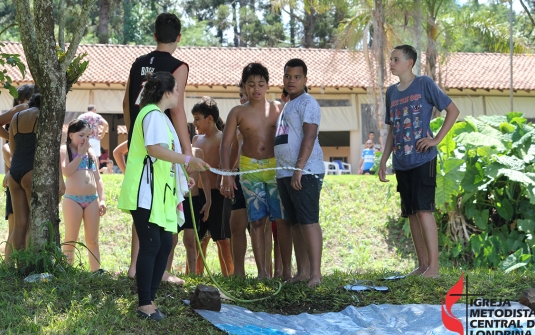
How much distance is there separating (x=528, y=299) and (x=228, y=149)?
117 inches

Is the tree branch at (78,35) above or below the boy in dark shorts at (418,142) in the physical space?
above

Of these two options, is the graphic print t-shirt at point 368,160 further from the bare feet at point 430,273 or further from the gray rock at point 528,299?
the gray rock at point 528,299

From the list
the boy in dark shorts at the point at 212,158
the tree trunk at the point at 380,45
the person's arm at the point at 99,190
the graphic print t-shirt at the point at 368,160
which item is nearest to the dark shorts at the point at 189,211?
the boy in dark shorts at the point at 212,158

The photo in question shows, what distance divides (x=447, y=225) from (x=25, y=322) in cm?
789

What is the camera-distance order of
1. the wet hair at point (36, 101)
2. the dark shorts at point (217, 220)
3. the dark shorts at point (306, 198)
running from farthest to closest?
the dark shorts at point (217, 220) → the wet hair at point (36, 101) → the dark shorts at point (306, 198)

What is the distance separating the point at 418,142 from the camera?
21.7 feet

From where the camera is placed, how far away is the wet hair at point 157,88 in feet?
17.1

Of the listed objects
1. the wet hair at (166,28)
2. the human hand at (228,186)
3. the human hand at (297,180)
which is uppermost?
the wet hair at (166,28)

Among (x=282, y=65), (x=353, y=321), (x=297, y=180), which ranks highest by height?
(x=282, y=65)

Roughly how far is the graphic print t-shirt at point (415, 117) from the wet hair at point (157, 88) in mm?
2427

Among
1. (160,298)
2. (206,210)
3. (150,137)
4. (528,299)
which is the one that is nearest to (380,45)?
(206,210)

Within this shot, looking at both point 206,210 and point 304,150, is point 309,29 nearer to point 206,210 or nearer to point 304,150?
point 206,210

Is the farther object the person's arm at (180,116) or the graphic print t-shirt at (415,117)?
the graphic print t-shirt at (415,117)

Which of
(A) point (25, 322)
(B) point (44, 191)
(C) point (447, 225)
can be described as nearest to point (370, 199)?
(C) point (447, 225)
